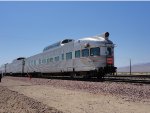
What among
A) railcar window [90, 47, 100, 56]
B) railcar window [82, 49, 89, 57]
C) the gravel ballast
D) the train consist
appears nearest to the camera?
the gravel ballast

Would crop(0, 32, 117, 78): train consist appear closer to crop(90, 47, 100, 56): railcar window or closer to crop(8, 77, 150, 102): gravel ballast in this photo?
crop(90, 47, 100, 56): railcar window

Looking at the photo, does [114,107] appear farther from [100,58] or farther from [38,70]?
[38,70]

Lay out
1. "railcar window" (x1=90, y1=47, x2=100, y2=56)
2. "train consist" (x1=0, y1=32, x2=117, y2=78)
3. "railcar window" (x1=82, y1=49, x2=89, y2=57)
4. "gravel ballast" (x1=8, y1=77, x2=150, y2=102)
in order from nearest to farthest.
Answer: "gravel ballast" (x1=8, y1=77, x2=150, y2=102)
"train consist" (x1=0, y1=32, x2=117, y2=78)
"railcar window" (x1=90, y1=47, x2=100, y2=56)
"railcar window" (x1=82, y1=49, x2=89, y2=57)

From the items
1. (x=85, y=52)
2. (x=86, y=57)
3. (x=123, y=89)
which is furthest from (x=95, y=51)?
(x=123, y=89)

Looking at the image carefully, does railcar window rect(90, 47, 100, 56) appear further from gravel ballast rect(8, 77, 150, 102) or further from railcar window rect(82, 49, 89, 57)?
gravel ballast rect(8, 77, 150, 102)

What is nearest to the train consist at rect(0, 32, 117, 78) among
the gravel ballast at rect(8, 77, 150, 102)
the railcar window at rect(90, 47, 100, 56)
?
the railcar window at rect(90, 47, 100, 56)

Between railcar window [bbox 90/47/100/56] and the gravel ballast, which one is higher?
railcar window [bbox 90/47/100/56]

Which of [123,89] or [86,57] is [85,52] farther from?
[123,89]

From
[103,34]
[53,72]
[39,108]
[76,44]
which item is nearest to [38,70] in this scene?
[53,72]

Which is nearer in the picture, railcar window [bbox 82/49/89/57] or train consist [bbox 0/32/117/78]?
train consist [bbox 0/32/117/78]

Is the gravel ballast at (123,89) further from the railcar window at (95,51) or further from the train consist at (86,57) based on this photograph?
the railcar window at (95,51)

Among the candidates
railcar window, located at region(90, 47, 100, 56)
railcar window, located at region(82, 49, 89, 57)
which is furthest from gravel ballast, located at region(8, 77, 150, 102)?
railcar window, located at region(82, 49, 89, 57)

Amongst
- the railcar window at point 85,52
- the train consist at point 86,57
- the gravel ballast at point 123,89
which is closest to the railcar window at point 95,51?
the train consist at point 86,57

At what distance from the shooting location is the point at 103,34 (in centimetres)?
2289
